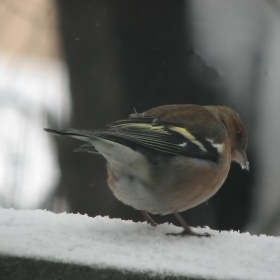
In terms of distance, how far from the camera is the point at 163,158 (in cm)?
199

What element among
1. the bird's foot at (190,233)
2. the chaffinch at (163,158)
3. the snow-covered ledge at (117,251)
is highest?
the chaffinch at (163,158)

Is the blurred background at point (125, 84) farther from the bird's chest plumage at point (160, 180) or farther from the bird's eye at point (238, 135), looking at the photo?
the bird's chest plumage at point (160, 180)

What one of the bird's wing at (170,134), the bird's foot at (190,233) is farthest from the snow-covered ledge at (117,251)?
the bird's wing at (170,134)

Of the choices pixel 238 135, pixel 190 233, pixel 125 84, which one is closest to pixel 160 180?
pixel 190 233

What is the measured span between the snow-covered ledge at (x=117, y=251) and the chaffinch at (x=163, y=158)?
15 cm

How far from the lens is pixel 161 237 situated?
6.41 ft

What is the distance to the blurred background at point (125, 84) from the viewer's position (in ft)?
10.5

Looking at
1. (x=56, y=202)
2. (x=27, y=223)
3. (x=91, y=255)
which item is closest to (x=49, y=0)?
(x=56, y=202)

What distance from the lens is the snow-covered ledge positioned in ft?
4.49

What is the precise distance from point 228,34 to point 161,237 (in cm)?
173

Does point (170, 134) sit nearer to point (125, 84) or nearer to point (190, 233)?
point (190, 233)

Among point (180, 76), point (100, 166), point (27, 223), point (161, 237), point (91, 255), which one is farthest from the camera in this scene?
point (100, 166)

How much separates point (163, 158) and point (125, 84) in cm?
138

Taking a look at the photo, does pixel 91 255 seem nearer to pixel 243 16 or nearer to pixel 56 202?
pixel 56 202
